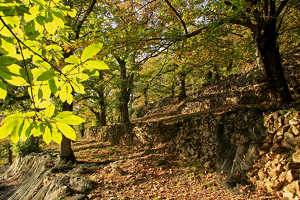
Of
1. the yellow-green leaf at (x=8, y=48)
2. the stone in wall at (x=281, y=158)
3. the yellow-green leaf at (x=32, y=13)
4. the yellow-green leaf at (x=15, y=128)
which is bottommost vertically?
the stone in wall at (x=281, y=158)

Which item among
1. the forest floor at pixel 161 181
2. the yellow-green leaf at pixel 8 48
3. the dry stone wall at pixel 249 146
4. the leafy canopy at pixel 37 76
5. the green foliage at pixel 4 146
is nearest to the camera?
the leafy canopy at pixel 37 76

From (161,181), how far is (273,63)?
16.5 feet

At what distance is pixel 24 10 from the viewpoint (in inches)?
34.2

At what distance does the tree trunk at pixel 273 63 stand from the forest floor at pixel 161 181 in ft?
10.9

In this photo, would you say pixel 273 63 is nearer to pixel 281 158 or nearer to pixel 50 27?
pixel 281 158

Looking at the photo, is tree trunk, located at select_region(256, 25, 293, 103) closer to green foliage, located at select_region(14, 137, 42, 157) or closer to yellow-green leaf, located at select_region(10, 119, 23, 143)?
yellow-green leaf, located at select_region(10, 119, 23, 143)

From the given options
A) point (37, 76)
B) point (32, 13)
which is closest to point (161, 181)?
point (37, 76)

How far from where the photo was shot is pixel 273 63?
5016 mm

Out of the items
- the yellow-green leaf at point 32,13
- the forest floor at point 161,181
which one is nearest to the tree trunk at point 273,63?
the forest floor at point 161,181

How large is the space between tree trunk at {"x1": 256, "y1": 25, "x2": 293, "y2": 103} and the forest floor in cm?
333

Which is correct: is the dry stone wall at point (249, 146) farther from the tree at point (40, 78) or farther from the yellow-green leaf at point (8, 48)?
the yellow-green leaf at point (8, 48)

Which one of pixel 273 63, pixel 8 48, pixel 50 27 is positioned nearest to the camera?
pixel 8 48

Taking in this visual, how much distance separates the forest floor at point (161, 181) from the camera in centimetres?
359

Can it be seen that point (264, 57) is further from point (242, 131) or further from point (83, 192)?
point (83, 192)
